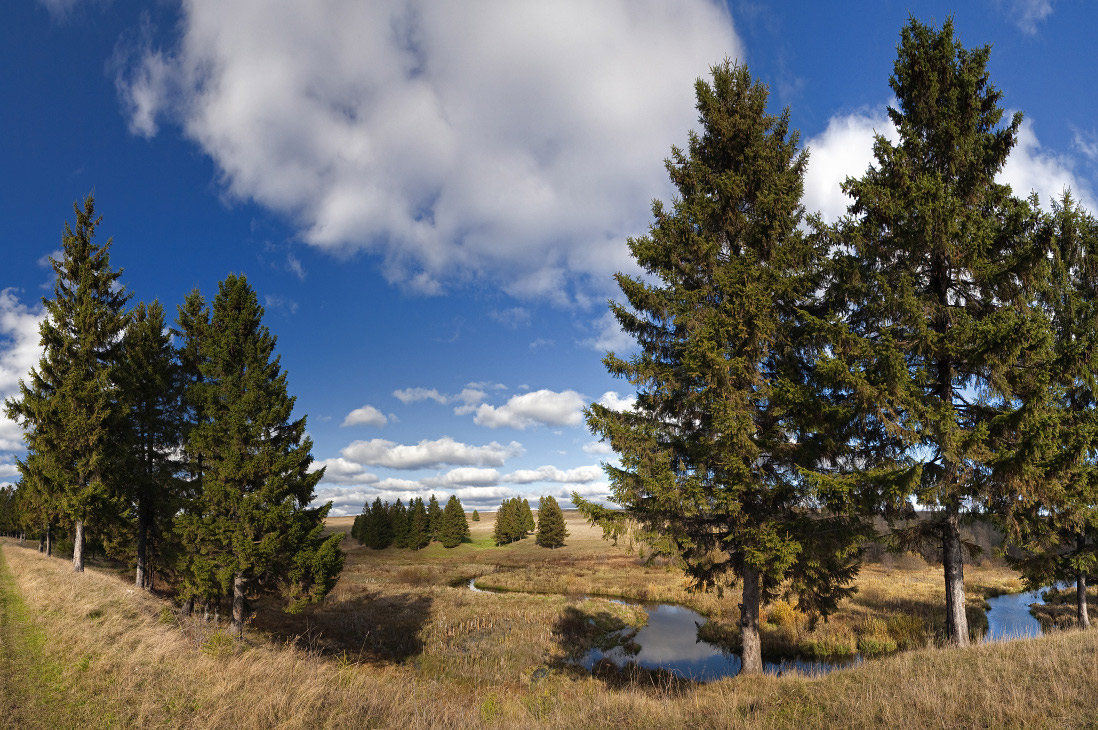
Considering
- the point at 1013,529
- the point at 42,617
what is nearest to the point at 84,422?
the point at 42,617

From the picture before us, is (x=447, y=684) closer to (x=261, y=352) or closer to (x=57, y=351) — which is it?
(x=261, y=352)

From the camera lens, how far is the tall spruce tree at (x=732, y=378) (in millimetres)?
10211

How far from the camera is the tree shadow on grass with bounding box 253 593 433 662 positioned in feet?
66.7

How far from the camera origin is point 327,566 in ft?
56.8

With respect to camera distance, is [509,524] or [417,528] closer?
[417,528]

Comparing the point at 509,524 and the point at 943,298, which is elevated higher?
the point at 943,298

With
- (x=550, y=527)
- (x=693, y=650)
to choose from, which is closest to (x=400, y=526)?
(x=550, y=527)

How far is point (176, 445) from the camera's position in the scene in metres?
22.7

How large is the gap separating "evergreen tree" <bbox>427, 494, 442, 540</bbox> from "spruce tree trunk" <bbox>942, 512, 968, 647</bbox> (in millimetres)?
84526

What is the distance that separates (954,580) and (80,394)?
30.6m

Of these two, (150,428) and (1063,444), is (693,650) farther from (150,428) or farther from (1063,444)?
(150,428)

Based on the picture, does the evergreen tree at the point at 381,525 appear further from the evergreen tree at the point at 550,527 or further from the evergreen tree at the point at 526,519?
the evergreen tree at the point at 550,527

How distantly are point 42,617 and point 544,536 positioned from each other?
229 feet

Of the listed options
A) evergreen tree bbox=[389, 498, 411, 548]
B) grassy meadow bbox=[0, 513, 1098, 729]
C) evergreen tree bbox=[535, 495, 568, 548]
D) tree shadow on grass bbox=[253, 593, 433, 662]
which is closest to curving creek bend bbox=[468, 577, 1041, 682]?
grassy meadow bbox=[0, 513, 1098, 729]
